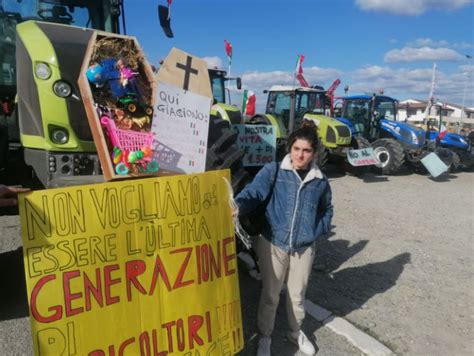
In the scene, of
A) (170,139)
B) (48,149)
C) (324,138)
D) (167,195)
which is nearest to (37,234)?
(167,195)

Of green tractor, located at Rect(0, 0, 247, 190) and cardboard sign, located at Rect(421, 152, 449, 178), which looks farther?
cardboard sign, located at Rect(421, 152, 449, 178)

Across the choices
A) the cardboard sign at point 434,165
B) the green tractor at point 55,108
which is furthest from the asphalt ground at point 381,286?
the cardboard sign at point 434,165

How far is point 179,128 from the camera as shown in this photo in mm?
2371

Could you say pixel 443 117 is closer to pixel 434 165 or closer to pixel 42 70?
pixel 434 165

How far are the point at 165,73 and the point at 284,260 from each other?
1419 mm

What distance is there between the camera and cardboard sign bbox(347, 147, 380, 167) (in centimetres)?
1051

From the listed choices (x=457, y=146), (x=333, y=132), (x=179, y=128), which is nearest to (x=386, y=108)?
(x=457, y=146)

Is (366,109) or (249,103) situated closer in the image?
(249,103)

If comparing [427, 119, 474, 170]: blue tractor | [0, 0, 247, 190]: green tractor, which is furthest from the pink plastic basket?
[427, 119, 474, 170]: blue tractor

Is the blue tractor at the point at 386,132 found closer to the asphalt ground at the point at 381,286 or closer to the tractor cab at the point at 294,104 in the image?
the tractor cab at the point at 294,104

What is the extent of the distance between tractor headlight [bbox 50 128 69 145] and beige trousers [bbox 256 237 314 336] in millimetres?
1515

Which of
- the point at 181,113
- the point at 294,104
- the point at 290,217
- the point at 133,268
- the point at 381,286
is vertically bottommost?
the point at 381,286

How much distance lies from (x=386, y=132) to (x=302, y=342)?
11.1 m

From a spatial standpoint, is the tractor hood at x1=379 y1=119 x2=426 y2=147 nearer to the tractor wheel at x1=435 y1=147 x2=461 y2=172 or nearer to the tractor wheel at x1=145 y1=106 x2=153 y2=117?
the tractor wheel at x1=435 y1=147 x2=461 y2=172
